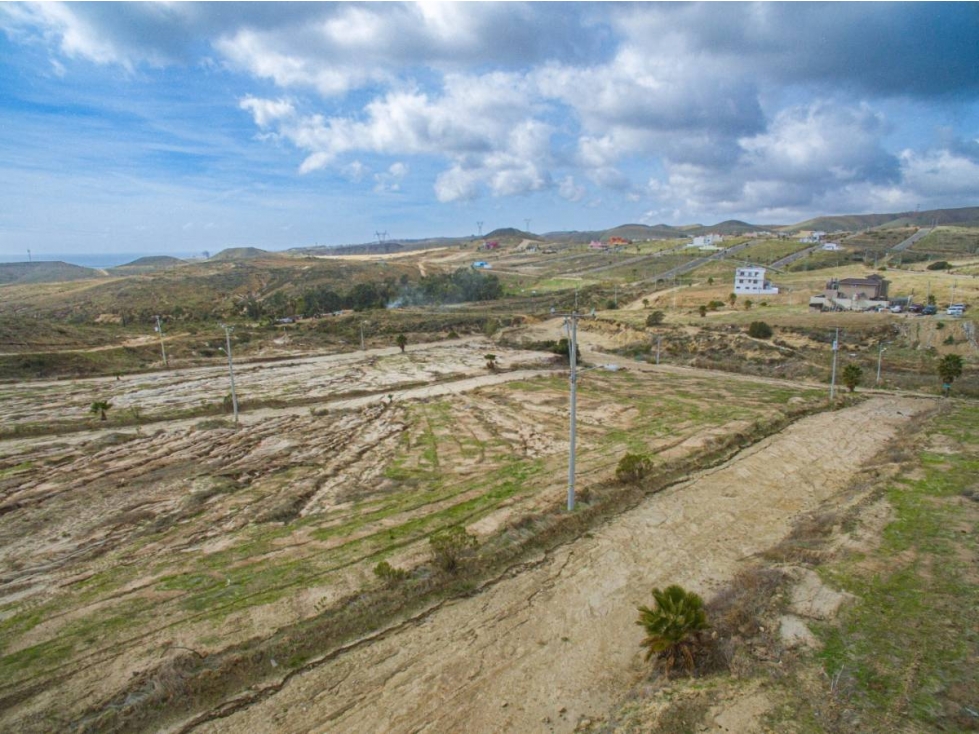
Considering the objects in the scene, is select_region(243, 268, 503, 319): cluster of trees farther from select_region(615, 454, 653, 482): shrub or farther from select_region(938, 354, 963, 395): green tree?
select_region(938, 354, 963, 395): green tree

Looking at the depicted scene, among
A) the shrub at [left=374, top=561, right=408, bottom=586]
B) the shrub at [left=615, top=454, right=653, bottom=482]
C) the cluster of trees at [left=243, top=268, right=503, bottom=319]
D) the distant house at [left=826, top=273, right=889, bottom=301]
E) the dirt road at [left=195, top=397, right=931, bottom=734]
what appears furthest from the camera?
the cluster of trees at [left=243, top=268, right=503, bottom=319]

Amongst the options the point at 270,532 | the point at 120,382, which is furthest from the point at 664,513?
the point at 120,382

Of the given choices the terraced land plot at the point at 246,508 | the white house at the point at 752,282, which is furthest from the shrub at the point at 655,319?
the terraced land plot at the point at 246,508

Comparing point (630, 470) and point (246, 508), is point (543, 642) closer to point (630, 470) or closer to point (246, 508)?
point (630, 470)

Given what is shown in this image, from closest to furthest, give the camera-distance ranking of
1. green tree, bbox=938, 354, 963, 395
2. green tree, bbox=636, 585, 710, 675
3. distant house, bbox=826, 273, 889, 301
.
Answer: green tree, bbox=636, 585, 710, 675
green tree, bbox=938, 354, 963, 395
distant house, bbox=826, 273, 889, 301

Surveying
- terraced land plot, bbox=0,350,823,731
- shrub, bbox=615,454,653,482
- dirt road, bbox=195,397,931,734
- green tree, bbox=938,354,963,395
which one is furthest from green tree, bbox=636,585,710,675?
green tree, bbox=938,354,963,395

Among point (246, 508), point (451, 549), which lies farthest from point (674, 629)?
point (246, 508)

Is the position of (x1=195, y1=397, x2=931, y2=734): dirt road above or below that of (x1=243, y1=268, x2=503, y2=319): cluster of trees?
below

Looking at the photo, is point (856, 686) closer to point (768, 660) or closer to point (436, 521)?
point (768, 660)
